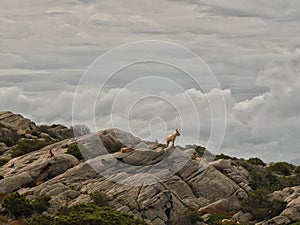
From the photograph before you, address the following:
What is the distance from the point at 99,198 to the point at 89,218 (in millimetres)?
8893

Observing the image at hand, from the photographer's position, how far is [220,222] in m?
63.2

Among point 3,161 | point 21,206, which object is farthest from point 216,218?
point 3,161

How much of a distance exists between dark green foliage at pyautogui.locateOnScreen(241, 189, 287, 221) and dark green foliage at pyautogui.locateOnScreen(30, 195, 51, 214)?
21018 mm

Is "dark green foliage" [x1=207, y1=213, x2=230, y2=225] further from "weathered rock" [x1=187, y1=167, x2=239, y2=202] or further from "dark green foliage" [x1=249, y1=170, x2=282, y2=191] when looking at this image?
"dark green foliage" [x1=249, y1=170, x2=282, y2=191]

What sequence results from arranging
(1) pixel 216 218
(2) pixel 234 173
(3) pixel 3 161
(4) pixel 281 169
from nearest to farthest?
(1) pixel 216 218
(2) pixel 234 173
(3) pixel 3 161
(4) pixel 281 169

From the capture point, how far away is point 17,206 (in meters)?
63.4

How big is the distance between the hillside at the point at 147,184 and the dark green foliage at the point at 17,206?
812 mm

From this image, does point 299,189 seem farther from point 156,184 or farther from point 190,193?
point 156,184

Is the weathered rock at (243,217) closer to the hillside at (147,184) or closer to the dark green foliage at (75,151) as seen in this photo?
the hillside at (147,184)

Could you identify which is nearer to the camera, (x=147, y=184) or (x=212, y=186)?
(x=147, y=184)

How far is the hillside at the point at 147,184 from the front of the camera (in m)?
65.4

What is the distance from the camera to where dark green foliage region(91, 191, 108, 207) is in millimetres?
64312

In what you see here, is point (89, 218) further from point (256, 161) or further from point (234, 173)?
point (256, 161)

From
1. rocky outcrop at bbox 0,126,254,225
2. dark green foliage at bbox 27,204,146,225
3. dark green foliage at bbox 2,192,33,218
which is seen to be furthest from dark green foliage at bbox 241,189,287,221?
dark green foliage at bbox 2,192,33,218
